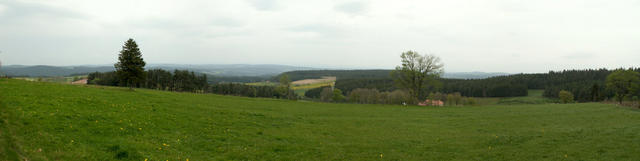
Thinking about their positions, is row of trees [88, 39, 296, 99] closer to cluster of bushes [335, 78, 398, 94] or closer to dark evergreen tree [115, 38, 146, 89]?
dark evergreen tree [115, 38, 146, 89]

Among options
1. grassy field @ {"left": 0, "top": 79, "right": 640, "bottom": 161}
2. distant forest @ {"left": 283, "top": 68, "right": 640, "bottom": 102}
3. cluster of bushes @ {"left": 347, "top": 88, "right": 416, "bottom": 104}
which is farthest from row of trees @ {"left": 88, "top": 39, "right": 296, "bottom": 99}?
distant forest @ {"left": 283, "top": 68, "right": 640, "bottom": 102}

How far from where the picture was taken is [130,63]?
→ 50.2 m

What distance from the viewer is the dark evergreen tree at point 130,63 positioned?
49.2 meters

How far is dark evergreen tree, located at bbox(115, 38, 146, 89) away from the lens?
49.2 m

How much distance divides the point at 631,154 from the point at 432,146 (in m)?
7.94

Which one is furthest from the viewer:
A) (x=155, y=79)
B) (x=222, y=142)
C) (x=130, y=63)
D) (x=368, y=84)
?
(x=368, y=84)

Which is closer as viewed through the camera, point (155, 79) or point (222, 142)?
point (222, 142)

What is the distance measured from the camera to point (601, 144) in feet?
48.4

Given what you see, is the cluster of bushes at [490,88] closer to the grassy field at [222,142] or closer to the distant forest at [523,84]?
the distant forest at [523,84]

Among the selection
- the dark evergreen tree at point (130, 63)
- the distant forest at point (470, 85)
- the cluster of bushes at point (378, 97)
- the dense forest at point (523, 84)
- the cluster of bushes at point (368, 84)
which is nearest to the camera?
the dark evergreen tree at point (130, 63)

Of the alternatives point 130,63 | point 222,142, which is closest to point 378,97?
point 130,63

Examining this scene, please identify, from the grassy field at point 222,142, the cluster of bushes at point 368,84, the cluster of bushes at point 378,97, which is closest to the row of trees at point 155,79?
the cluster of bushes at point 378,97

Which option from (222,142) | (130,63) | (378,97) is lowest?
(378,97)

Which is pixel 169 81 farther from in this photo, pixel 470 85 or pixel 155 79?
pixel 470 85
